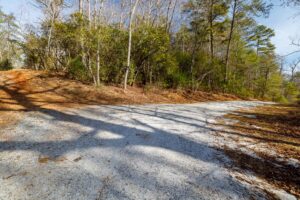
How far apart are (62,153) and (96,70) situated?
233 inches

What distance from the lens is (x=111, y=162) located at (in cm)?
258

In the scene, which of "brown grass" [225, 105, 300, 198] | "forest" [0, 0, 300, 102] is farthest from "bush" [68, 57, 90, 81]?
"brown grass" [225, 105, 300, 198]

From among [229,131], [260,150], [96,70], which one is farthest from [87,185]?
[96,70]

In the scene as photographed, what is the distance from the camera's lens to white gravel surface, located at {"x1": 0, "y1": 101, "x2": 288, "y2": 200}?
201cm

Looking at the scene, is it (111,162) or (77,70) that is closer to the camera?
(111,162)

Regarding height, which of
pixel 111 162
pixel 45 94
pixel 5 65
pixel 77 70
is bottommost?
pixel 111 162

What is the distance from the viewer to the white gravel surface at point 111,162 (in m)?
2.01

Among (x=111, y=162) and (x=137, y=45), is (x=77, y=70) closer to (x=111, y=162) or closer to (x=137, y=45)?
(x=137, y=45)

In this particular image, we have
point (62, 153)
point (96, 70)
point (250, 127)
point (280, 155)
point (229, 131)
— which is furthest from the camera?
point (96, 70)

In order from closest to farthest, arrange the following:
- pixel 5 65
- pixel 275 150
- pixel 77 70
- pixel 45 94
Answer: pixel 275 150 < pixel 45 94 < pixel 77 70 < pixel 5 65

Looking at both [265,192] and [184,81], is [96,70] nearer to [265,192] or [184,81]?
[184,81]

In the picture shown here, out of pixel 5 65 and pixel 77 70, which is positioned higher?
pixel 5 65

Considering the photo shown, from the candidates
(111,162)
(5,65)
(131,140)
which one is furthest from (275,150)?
(5,65)

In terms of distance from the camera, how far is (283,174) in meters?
2.52
